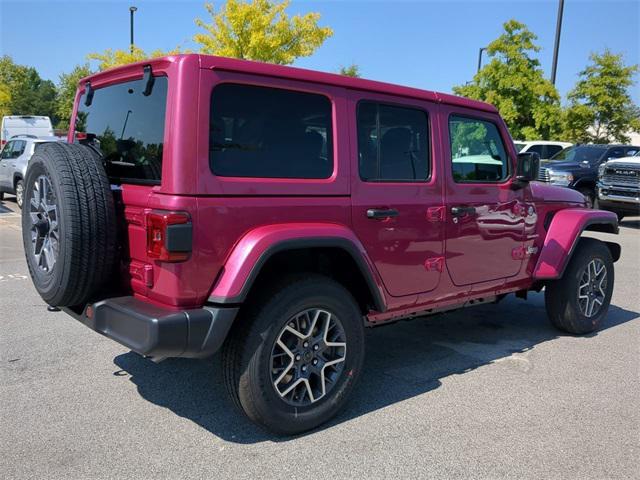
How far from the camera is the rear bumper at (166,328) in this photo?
2.72m

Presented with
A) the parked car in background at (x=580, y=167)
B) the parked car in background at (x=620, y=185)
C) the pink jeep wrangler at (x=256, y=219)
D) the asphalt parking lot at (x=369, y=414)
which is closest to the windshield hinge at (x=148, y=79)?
the pink jeep wrangler at (x=256, y=219)

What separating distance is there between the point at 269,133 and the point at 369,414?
1.79m

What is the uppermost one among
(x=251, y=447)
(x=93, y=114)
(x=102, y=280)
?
(x=93, y=114)

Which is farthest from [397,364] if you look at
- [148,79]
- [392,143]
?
[148,79]

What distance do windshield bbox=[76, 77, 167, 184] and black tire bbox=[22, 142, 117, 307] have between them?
228mm

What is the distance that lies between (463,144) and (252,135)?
1.86 metres

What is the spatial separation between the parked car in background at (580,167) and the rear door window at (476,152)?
33.1ft

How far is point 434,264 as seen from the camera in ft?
12.7

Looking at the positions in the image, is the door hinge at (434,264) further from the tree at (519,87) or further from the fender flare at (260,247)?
the tree at (519,87)

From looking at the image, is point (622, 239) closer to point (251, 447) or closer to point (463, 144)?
point (463, 144)

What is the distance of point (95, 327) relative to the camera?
3053 mm

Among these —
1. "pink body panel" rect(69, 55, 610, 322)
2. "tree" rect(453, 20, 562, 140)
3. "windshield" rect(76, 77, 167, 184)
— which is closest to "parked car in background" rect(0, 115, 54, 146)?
"tree" rect(453, 20, 562, 140)

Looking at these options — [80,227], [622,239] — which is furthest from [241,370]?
[622,239]

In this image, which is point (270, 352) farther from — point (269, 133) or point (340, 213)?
point (269, 133)
